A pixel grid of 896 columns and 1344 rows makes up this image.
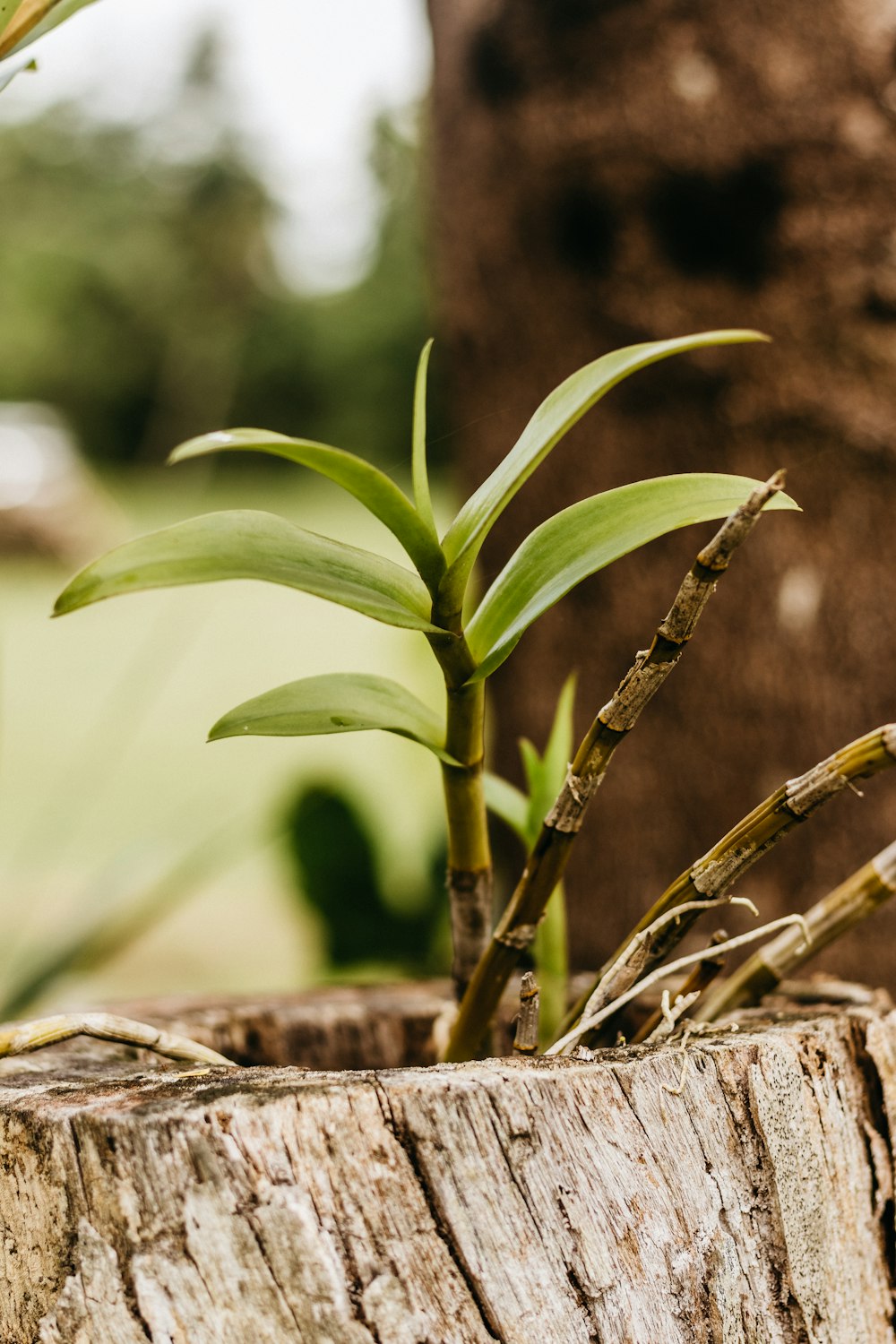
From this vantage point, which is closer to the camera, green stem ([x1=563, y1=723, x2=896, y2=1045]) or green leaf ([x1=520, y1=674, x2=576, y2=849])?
green stem ([x1=563, y1=723, x2=896, y2=1045])

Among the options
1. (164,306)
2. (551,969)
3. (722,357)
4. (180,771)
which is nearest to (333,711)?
(551,969)

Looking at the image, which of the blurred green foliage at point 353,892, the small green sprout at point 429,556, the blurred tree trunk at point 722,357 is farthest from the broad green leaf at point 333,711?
the blurred green foliage at point 353,892

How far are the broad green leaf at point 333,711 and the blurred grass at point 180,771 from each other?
18.3 inches

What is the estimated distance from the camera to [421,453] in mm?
316

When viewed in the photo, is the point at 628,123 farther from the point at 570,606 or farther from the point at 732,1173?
the point at 732,1173

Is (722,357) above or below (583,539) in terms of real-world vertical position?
above

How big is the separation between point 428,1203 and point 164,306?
8.13 meters

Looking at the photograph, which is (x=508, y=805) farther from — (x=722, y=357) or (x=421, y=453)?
(x=722, y=357)

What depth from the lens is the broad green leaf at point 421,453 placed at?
12.3 inches

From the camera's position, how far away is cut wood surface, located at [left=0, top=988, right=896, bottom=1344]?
10.7 inches

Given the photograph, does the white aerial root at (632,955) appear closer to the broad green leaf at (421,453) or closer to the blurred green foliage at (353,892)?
the broad green leaf at (421,453)

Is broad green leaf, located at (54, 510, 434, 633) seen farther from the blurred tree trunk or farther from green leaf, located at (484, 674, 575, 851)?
the blurred tree trunk

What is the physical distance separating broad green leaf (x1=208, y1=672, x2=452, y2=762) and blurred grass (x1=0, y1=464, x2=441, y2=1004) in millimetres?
466

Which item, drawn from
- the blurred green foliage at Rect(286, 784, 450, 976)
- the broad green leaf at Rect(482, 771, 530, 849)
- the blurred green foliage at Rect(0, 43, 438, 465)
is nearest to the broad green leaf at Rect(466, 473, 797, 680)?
the broad green leaf at Rect(482, 771, 530, 849)
